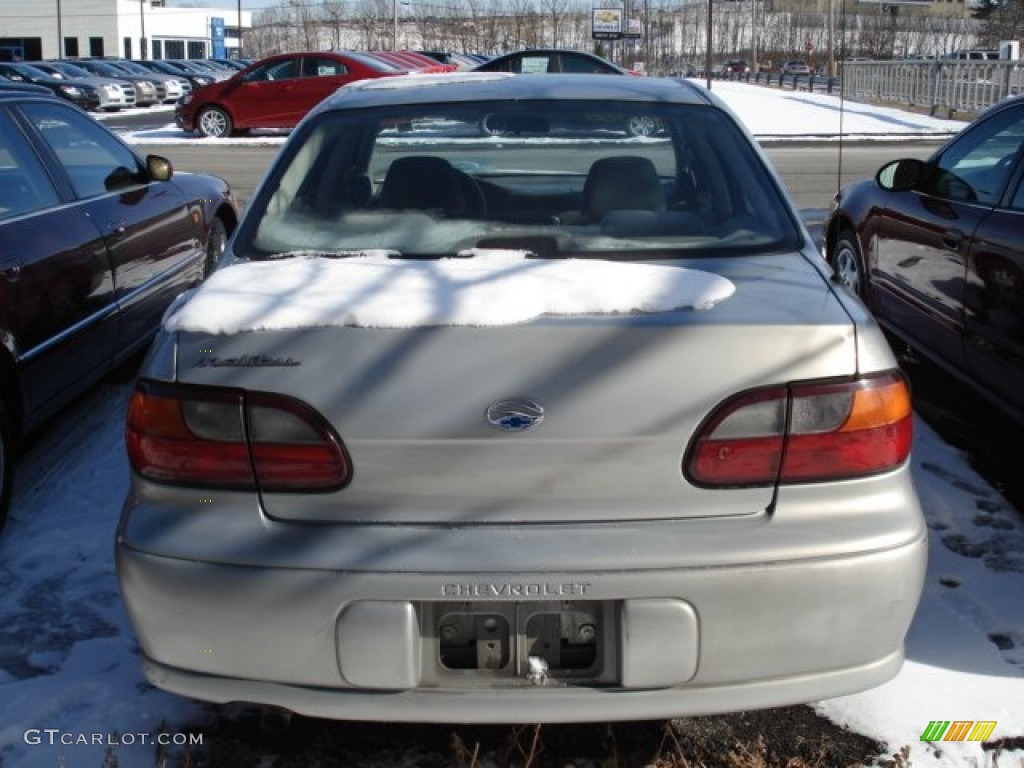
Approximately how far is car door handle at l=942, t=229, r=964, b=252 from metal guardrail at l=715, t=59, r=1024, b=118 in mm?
17385

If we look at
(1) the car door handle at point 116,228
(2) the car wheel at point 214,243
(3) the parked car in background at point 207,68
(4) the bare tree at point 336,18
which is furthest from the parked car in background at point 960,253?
(4) the bare tree at point 336,18

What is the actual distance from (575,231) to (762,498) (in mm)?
1061

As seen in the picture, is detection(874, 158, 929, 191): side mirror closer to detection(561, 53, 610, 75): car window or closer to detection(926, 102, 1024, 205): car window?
detection(926, 102, 1024, 205): car window

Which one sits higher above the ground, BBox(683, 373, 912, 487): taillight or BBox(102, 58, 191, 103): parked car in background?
BBox(102, 58, 191, 103): parked car in background

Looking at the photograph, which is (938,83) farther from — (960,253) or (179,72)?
(179,72)

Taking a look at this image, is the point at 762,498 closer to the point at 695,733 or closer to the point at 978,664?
the point at 695,733

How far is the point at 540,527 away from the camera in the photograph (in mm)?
2357

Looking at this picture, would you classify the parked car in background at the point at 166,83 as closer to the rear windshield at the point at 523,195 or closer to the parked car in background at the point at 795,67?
the parked car in background at the point at 795,67

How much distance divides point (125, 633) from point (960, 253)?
351 cm

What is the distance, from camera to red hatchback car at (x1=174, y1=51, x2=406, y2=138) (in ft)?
75.3

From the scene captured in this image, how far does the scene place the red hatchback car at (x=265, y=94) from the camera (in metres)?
23.0

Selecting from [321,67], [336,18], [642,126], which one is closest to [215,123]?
[321,67]

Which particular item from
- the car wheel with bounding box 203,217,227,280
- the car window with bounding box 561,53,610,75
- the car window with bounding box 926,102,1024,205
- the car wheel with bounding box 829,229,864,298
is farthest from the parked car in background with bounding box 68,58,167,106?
the car window with bounding box 926,102,1024,205

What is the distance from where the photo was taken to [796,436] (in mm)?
2408
